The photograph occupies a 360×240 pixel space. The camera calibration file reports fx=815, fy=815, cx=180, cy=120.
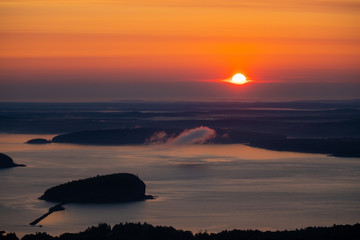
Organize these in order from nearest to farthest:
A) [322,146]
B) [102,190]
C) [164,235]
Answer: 1. [164,235]
2. [102,190]
3. [322,146]

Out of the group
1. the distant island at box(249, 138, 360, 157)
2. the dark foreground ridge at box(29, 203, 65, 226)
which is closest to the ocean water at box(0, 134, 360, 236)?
the dark foreground ridge at box(29, 203, 65, 226)

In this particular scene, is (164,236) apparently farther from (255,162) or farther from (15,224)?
(255,162)

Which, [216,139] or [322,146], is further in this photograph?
[216,139]

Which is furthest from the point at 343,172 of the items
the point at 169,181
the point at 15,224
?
the point at 15,224

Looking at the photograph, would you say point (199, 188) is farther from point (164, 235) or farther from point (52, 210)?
point (164, 235)

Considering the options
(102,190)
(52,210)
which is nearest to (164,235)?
(52,210)

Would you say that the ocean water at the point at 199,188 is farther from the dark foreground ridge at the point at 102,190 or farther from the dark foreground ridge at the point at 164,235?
the dark foreground ridge at the point at 164,235

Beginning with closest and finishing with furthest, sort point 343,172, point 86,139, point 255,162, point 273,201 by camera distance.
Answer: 1. point 273,201
2. point 343,172
3. point 255,162
4. point 86,139
